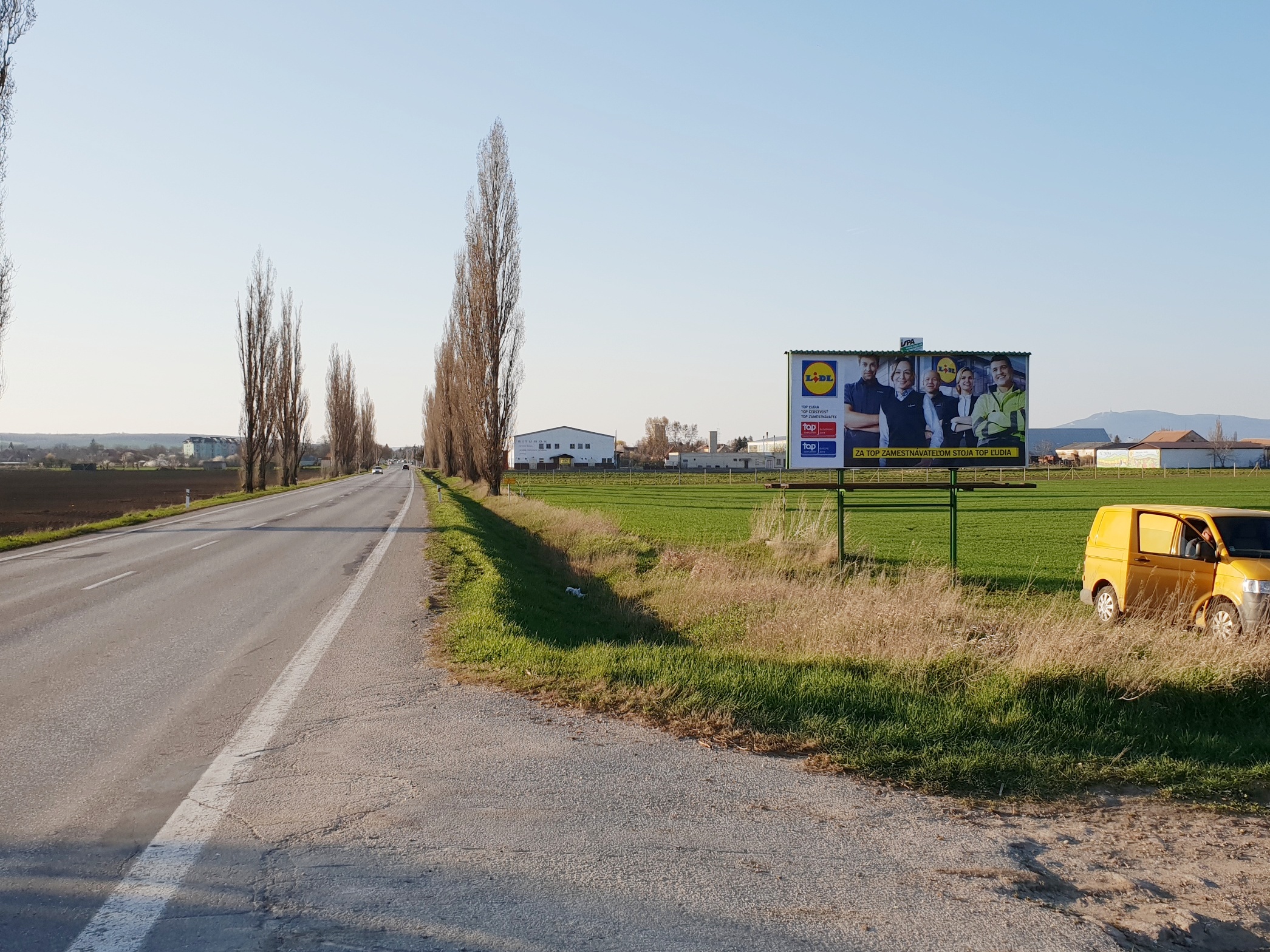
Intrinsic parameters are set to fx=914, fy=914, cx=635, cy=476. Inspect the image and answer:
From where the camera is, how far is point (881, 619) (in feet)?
31.9

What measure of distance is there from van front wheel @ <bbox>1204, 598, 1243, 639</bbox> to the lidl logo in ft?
25.0

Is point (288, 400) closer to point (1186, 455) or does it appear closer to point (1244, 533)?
point (1244, 533)

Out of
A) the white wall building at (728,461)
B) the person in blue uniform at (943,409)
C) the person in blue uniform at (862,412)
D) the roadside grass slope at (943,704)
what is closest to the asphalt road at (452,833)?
the roadside grass slope at (943,704)

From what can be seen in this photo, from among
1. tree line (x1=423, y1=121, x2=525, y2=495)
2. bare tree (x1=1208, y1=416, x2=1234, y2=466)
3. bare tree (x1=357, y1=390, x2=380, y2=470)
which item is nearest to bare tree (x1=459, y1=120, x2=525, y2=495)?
tree line (x1=423, y1=121, x2=525, y2=495)

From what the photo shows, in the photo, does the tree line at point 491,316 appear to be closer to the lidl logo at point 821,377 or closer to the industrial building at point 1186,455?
the lidl logo at point 821,377

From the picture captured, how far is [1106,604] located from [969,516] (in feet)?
81.5

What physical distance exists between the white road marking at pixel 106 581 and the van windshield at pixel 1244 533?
15.0 meters

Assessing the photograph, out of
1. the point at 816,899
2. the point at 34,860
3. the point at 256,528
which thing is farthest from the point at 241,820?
the point at 256,528

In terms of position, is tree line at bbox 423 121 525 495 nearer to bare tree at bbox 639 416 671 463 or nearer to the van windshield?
the van windshield

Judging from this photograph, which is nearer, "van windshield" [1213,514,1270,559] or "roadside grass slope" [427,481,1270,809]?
"roadside grass slope" [427,481,1270,809]

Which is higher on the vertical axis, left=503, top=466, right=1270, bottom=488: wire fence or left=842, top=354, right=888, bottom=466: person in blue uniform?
left=842, top=354, right=888, bottom=466: person in blue uniform

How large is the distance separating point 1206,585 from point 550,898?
10117mm

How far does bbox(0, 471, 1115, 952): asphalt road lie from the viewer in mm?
3602

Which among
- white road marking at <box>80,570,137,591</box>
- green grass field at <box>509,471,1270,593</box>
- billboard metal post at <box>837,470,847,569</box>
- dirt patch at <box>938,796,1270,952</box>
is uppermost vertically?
billboard metal post at <box>837,470,847,569</box>
